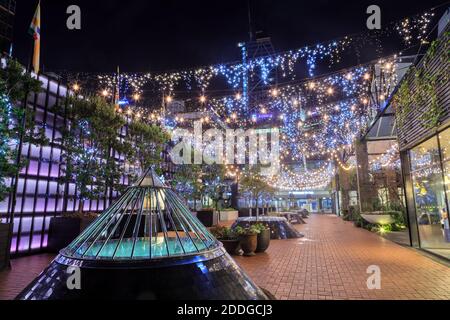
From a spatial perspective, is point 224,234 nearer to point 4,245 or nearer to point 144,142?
point 4,245

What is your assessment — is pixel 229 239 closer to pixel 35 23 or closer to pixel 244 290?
pixel 244 290

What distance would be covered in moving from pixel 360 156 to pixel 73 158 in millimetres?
16924

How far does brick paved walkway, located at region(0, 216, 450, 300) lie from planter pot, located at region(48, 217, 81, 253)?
491mm

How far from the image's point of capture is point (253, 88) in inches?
576

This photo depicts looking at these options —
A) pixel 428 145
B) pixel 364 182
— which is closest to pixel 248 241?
pixel 428 145

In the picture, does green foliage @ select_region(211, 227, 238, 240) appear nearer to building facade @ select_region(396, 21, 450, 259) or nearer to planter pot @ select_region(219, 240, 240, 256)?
planter pot @ select_region(219, 240, 240, 256)

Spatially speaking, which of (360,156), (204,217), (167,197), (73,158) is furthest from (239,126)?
(167,197)

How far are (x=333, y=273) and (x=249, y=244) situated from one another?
255 centimetres

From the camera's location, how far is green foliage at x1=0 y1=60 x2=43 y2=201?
19.4 ft

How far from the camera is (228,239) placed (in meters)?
7.92

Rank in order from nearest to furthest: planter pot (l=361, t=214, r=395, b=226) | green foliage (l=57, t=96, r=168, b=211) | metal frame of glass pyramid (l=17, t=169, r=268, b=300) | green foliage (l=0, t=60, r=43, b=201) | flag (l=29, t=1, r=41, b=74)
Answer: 1. metal frame of glass pyramid (l=17, t=169, r=268, b=300)
2. green foliage (l=0, t=60, r=43, b=201)
3. flag (l=29, t=1, r=41, b=74)
4. green foliage (l=57, t=96, r=168, b=211)
5. planter pot (l=361, t=214, r=395, b=226)

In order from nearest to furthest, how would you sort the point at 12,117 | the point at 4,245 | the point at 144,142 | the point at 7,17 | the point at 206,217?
the point at 4,245 → the point at 12,117 → the point at 7,17 → the point at 144,142 → the point at 206,217

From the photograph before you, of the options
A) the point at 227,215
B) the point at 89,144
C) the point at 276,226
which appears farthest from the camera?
the point at 227,215

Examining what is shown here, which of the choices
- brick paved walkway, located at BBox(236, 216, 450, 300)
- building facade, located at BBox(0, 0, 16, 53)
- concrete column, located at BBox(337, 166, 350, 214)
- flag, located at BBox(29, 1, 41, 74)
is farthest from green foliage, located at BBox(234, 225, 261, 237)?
concrete column, located at BBox(337, 166, 350, 214)
